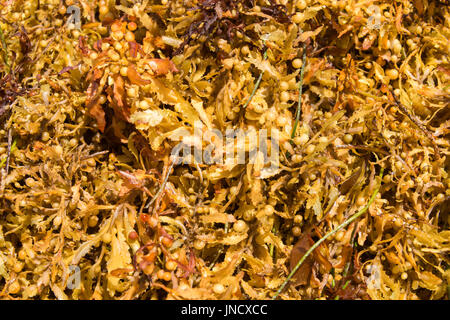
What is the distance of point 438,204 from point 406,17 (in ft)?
1.22

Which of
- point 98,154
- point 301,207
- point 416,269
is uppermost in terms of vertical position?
point 98,154

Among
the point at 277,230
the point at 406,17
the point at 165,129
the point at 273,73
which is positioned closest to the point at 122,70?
the point at 165,129

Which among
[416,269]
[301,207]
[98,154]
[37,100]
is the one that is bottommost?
[416,269]

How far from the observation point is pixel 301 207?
2.56 ft

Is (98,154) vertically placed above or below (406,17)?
below

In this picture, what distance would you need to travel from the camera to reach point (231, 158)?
73 centimetres

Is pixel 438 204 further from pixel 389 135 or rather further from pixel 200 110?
pixel 200 110

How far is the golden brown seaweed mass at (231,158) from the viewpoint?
0.74m

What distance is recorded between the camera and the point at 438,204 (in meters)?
0.80

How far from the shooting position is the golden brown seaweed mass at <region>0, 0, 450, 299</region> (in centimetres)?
74
